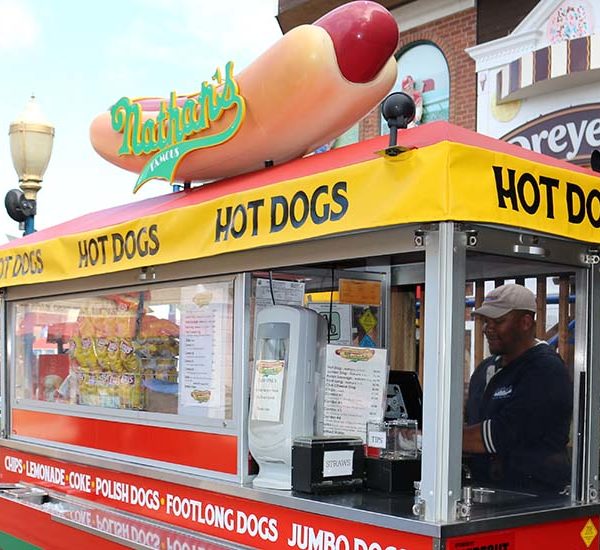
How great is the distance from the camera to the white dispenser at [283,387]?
4.01 meters

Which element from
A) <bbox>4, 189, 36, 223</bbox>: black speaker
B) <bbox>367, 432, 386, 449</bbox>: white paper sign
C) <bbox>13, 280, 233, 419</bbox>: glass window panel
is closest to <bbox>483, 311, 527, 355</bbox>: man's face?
<bbox>367, 432, 386, 449</bbox>: white paper sign

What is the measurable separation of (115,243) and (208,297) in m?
0.65

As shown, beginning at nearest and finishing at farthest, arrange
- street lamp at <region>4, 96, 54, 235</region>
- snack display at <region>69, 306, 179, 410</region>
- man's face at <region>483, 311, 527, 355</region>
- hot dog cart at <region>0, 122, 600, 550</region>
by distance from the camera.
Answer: hot dog cart at <region>0, 122, 600, 550</region>, man's face at <region>483, 311, 527, 355</region>, snack display at <region>69, 306, 179, 410</region>, street lamp at <region>4, 96, 54, 235</region>

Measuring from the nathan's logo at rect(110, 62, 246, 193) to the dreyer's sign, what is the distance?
603 cm

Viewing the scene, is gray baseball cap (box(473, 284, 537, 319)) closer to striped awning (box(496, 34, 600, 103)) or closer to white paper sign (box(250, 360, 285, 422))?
white paper sign (box(250, 360, 285, 422))

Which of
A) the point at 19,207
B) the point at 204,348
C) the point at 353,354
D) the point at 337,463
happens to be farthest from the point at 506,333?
the point at 19,207

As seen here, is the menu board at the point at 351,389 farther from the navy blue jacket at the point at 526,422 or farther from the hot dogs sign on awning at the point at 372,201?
the hot dogs sign on awning at the point at 372,201

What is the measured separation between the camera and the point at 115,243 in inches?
191

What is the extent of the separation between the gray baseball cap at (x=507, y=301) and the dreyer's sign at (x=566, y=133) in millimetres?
6162

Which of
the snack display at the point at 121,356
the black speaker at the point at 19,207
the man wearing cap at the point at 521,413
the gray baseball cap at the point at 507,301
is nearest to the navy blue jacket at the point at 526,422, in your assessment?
the man wearing cap at the point at 521,413

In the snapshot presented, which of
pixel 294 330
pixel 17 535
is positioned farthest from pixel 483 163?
pixel 17 535

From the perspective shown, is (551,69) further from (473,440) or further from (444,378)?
(444,378)

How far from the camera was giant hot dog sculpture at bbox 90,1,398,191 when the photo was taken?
4.55m

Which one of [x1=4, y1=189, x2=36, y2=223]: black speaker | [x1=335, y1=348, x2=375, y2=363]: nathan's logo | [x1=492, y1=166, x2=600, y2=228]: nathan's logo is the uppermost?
[x1=4, y1=189, x2=36, y2=223]: black speaker
